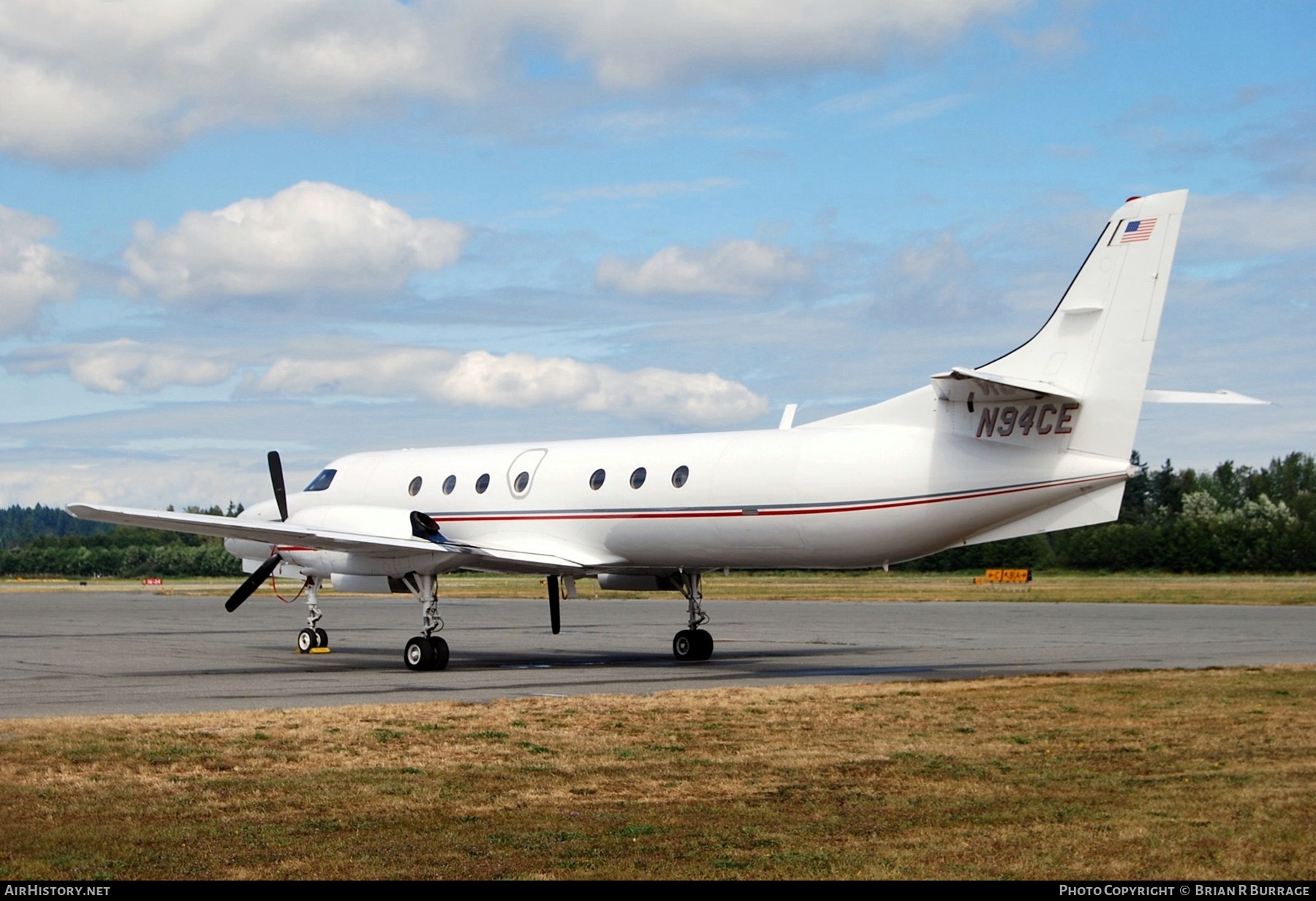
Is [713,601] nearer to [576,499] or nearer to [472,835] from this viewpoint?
[576,499]

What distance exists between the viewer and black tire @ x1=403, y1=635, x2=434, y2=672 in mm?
22156

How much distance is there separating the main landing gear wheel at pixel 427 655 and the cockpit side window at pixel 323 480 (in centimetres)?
677

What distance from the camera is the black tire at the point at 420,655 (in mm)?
22156

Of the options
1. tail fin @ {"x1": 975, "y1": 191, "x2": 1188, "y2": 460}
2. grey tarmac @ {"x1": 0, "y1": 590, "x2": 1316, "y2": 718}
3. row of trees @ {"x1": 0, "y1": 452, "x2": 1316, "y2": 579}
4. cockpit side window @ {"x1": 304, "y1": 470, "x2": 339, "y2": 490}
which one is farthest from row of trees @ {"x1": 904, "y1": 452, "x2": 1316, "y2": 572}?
tail fin @ {"x1": 975, "y1": 191, "x2": 1188, "y2": 460}

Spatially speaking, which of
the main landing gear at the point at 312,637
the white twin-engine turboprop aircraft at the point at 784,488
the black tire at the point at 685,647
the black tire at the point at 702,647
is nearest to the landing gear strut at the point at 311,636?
the main landing gear at the point at 312,637

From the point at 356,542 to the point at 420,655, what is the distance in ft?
A: 7.06

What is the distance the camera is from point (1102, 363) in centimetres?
1767

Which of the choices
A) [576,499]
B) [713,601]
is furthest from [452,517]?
[713,601]

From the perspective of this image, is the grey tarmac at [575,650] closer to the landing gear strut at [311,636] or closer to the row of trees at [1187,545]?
the landing gear strut at [311,636]

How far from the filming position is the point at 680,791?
1047 centimetres

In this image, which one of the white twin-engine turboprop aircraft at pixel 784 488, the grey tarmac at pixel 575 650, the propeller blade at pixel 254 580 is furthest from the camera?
the propeller blade at pixel 254 580

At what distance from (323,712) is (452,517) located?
977 cm

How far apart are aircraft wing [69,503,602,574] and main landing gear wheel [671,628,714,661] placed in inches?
96.0

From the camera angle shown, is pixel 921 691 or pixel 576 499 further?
Result: pixel 576 499
